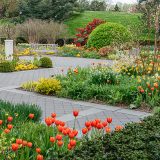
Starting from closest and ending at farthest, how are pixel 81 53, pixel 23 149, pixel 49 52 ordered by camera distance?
pixel 23 149 → pixel 81 53 → pixel 49 52

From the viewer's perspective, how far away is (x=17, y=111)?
5473 mm

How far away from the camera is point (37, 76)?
41.9ft

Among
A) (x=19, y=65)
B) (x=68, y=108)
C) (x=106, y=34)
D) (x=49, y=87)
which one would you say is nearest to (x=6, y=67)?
(x=19, y=65)

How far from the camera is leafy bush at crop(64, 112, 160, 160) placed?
3.40 meters

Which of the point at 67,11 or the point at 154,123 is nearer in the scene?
the point at 154,123

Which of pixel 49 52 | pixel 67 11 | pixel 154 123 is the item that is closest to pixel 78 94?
pixel 154 123

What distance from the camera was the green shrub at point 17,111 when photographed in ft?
17.2

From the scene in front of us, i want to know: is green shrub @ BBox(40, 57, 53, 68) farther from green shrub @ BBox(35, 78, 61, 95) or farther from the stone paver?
green shrub @ BBox(35, 78, 61, 95)

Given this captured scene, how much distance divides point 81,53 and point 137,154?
1855 cm

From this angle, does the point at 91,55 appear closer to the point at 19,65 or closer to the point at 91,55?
the point at 91,55

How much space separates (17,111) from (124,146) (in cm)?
228

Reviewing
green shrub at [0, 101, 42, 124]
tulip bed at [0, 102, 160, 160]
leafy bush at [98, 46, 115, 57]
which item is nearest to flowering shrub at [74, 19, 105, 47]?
leafy bush at [98, 46, 115, 57]

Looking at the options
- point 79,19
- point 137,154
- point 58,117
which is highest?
point 79,19

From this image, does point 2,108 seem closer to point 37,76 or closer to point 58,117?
point 58,117
